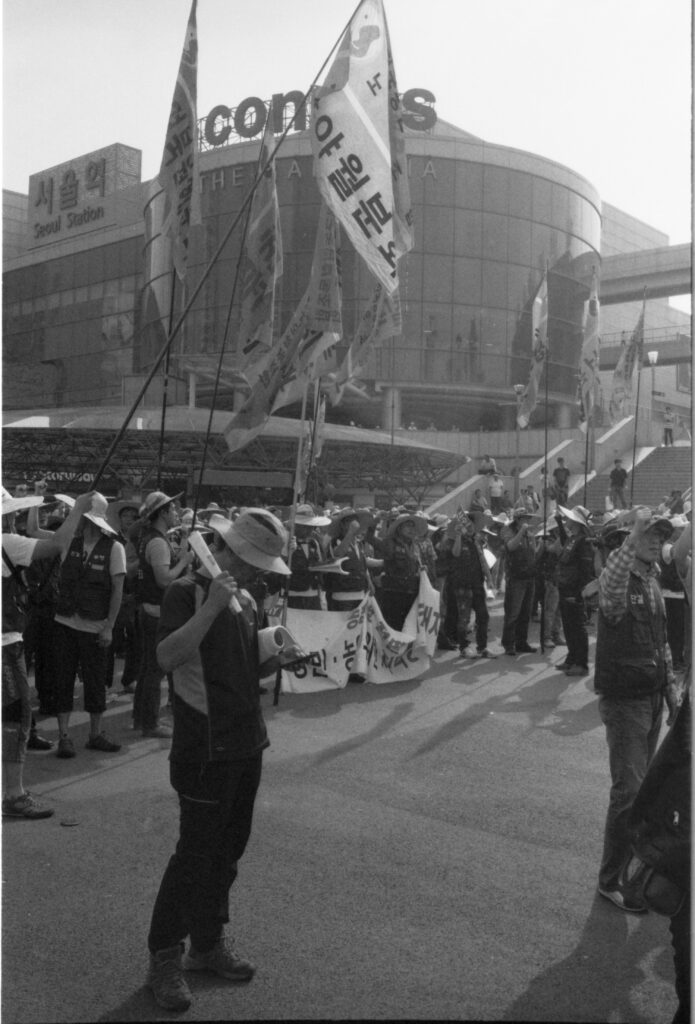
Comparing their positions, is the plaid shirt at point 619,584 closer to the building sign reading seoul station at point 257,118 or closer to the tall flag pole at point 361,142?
→ the tall flag pole at point 361,142

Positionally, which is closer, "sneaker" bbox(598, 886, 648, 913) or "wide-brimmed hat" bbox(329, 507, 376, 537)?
"sneaker" bbox(598, 886, 648, 913)

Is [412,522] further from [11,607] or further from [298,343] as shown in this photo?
[11,607]

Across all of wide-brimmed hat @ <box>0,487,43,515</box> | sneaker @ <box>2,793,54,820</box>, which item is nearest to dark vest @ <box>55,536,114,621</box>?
wide-brimmed hat @ <box>0,487,43,515</box>

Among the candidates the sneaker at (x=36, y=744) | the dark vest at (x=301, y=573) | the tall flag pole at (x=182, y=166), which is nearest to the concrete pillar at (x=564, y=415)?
the dark vest at (x=301, y=573)

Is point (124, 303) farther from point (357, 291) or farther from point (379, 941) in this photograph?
point (379, 941)

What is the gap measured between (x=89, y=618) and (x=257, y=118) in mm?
43453

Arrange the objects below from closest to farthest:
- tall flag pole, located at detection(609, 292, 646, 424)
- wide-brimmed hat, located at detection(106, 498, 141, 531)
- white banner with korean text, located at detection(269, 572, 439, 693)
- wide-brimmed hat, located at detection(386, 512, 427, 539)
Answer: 1. wide-brimmed hat, located at detection(106, 498, 141, 531)
2. white banner with korean text, located at detection(269, 572, 439, 693)
3. wide-brimmed hat, located at detection(386, 512, 427, 539)
4. tall flag pole, located at detection(609, 292, 646, 424)

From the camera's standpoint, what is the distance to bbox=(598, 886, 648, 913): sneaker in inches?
173

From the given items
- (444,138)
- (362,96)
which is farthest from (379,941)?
(444,138)

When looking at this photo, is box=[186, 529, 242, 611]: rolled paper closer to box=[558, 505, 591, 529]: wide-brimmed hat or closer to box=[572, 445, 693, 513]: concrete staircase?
box=[558, 505, 591, 529]: wide-brimmed hat

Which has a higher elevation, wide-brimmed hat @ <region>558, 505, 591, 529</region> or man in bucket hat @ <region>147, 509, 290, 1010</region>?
wide-brimmed hat @ <region>558, 505, 591, 529</region>

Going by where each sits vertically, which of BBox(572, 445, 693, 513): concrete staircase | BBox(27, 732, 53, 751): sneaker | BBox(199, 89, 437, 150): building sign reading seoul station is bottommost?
BBox(27, 732, 53, 751): sneaker

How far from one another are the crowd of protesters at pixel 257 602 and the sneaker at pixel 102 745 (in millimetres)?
10

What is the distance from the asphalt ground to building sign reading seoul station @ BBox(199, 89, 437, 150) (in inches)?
1580
